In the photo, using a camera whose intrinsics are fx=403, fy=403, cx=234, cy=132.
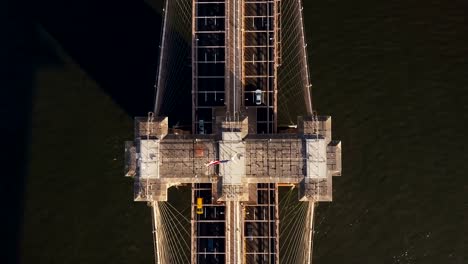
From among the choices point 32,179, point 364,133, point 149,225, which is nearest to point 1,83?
point 32,179

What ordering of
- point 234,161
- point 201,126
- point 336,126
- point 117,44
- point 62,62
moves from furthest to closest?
point 62,62
point 117,44
point 336,126
point 201,126
point 234,161

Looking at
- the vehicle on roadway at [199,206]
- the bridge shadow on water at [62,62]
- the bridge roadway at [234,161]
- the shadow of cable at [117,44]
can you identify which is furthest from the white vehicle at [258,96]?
the shadow of cable at [117,44]

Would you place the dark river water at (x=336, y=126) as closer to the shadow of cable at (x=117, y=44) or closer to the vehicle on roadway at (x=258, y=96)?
the shadow of cable at (x=117, y=44)

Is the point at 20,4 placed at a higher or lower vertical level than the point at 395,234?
higher

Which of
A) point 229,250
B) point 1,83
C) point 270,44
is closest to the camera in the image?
point 229,250

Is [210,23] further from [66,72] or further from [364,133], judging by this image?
[364,133]

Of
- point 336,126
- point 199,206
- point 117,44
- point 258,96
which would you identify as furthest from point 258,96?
point 117,44

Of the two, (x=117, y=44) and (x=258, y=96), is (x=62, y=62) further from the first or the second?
(x=258, y=96)

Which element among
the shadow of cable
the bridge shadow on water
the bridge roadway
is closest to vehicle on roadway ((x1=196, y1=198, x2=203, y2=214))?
the bridge roadway
